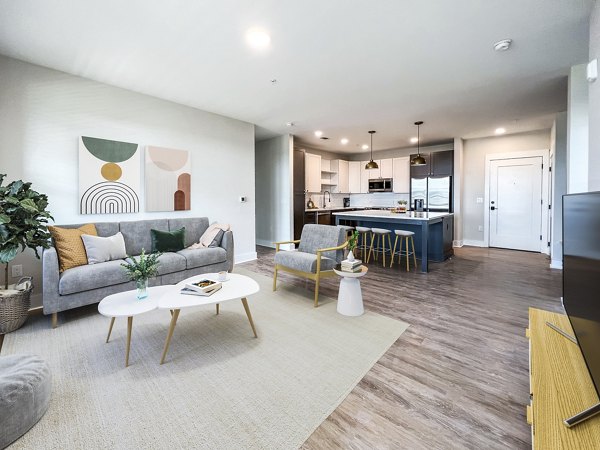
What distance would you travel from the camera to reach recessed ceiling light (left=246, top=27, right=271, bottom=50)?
2.52 metres

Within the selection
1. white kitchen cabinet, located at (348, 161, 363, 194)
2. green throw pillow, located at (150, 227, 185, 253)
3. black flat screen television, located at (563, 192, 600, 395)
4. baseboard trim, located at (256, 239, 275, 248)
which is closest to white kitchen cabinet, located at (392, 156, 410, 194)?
white kitchen cabinet, located at (348, 161, 363, 194)

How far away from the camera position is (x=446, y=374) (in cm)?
193

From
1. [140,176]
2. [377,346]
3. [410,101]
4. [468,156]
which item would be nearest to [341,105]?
[410,101]

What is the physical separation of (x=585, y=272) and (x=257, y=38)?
290cm

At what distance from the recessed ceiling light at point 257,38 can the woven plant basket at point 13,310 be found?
317 cm

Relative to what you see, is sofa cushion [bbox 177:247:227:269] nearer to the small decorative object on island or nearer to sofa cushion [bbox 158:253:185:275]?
sofa cushion [bbox 158:253:185:275]

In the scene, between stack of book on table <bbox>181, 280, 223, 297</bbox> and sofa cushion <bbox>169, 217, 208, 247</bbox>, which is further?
sofa cushion <bbox>169, 217, 208, 247</bbox>

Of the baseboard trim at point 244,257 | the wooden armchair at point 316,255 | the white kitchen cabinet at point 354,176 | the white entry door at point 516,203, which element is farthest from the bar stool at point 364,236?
the white entry door at point 516,203

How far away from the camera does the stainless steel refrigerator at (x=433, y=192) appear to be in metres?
6.96

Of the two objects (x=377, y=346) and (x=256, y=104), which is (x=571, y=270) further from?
(x=256, y=104)

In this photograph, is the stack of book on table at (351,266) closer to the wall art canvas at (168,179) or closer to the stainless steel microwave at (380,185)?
the wall art canvas at (168,179)

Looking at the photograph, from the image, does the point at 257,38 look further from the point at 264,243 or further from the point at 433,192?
the point at 433,192

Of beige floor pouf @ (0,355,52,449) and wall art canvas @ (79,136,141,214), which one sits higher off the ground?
wall art canvas @ (79,136,141,214)

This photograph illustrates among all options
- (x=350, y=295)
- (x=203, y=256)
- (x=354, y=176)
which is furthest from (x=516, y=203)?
(x=203, y=256)
